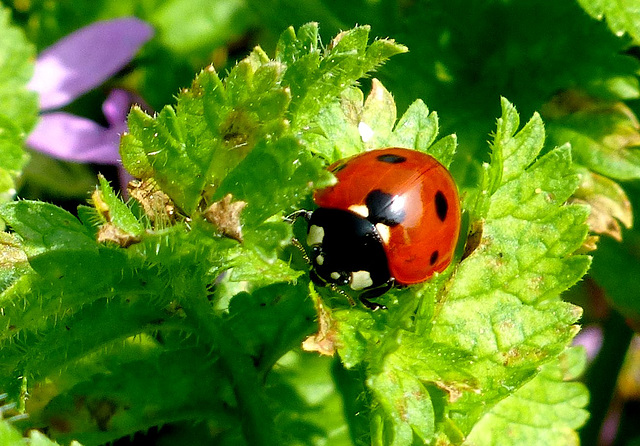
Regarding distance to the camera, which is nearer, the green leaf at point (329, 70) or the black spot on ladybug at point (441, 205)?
the green leaf at point (329, 70)

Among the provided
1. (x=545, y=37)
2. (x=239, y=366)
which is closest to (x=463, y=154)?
(x=545, y=37)

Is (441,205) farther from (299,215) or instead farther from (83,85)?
(83,85)

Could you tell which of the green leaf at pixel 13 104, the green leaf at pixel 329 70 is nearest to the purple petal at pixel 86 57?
the green leaf at pixel 13 104

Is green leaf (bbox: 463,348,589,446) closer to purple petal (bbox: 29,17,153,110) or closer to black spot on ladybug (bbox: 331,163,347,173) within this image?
black spot on ladybug (bbox: 331,163,347,173)

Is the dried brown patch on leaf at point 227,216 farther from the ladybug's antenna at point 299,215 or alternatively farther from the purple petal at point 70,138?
the purple petal at point 70,138

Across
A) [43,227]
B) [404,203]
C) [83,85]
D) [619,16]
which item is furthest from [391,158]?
[83,85]

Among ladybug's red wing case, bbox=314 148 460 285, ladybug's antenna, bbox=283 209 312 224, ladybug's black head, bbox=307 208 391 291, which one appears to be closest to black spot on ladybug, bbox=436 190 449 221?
ladybug's red wing case, bbox=314 148 460 285

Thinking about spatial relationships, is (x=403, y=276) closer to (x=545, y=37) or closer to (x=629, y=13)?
(x=629, y=13)
